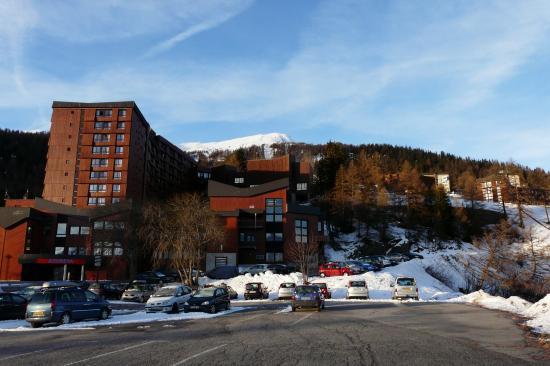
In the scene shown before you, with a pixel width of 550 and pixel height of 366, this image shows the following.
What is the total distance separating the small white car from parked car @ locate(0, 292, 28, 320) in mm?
6576

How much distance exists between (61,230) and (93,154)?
25290mm

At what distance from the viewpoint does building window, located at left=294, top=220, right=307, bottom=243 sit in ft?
239

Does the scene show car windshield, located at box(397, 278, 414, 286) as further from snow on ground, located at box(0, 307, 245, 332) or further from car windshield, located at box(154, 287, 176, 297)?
car windshield, located at box(154, 287, 176, 297)

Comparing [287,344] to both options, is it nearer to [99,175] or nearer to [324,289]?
[324,289]

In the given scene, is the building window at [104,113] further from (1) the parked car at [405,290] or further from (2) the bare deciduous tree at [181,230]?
(1) the parked car at [405,290]

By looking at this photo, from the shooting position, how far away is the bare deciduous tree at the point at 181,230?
50.4 m

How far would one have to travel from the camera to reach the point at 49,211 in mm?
76125

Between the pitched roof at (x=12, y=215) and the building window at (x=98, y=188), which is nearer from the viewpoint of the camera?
the pitched roof at (x=12, y=215)

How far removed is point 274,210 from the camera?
7300cm

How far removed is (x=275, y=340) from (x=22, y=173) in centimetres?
15167

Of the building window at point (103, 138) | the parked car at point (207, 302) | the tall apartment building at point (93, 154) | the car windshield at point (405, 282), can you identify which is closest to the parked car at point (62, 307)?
the parked car at point (207, 302)

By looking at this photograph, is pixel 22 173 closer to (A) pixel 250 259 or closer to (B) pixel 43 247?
(B) pixel 43 247

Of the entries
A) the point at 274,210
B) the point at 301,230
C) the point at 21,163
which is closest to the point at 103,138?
the point at 274,210

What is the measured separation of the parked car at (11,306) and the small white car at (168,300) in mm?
6576
